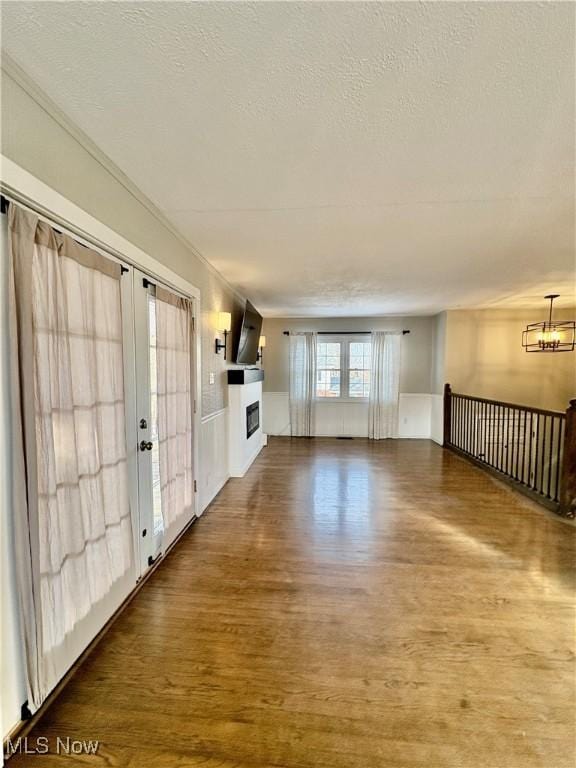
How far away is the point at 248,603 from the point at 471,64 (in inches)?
110

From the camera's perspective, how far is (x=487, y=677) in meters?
1.54

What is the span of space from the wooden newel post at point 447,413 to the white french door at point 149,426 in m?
5.18

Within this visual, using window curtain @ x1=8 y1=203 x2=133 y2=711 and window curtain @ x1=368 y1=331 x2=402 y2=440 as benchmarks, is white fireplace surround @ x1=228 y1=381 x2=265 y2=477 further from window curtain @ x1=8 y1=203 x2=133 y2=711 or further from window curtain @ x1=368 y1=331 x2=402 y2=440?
window curtain @ x1=368 y1=331 x2=402 y2=440

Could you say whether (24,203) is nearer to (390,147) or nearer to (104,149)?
(104,149)

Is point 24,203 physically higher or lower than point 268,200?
lower

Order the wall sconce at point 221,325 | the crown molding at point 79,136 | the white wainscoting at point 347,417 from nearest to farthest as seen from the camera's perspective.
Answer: the crown molding at point 79,136
the wall sconce at point 221,325
the white wainscoting at point 347,417

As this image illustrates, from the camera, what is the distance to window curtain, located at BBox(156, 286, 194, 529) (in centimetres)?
238

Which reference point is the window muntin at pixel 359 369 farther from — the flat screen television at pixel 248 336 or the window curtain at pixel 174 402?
the window curtain at pixel 174 402

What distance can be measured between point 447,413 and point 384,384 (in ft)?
4.31

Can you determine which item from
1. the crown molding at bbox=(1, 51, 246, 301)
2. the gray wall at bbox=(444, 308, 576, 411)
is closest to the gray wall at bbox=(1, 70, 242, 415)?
the crown molding at bbox=(1, 51, 246, 301)

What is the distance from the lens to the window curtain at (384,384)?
673 centimetres

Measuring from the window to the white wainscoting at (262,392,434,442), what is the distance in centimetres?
26

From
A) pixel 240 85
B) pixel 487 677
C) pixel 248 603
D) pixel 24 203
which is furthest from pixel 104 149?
pixel 487 677

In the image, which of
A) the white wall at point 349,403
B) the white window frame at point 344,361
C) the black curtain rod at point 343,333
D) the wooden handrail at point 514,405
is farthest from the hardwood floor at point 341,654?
the black curtain rod at point 343,333
